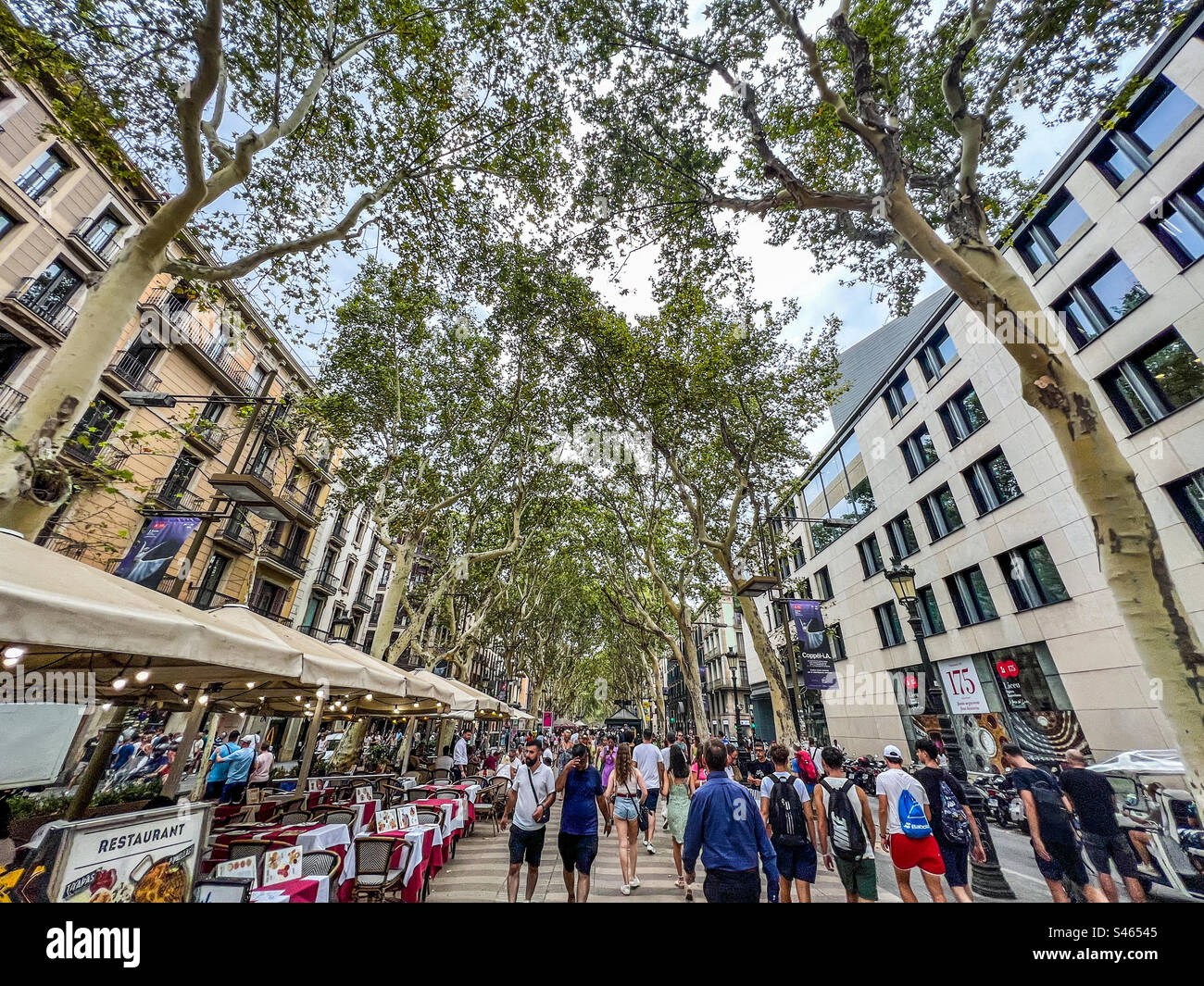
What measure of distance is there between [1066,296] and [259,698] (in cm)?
2270

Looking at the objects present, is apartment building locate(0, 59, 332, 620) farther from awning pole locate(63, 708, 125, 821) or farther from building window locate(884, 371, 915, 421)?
building window locate(884, 371, 915, 421)

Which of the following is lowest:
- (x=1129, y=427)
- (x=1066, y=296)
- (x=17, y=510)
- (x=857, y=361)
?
(x=17, y=510)

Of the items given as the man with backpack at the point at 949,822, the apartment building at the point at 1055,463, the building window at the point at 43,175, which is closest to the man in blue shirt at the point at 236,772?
the man with backpack at the point at 949,822

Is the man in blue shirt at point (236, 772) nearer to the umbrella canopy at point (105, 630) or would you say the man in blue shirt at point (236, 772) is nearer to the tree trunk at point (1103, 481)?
the umbrella canopy at point (105, 630)

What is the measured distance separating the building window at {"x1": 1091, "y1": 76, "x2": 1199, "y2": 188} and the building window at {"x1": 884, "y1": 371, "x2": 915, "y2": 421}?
335 inches

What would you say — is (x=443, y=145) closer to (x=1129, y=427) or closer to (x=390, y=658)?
(x=390, y=658)

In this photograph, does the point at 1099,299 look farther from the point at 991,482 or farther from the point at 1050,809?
the point at 1050,809

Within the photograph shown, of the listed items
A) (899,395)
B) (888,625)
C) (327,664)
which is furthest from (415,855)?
(899,395)

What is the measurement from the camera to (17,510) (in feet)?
13.2

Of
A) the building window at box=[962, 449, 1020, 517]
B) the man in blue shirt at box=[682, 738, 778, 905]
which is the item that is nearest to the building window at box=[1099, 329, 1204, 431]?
the building window at box=[962, 449, 1020, 517]

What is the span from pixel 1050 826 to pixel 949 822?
125cm

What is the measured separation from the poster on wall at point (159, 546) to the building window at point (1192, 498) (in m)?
21.4
